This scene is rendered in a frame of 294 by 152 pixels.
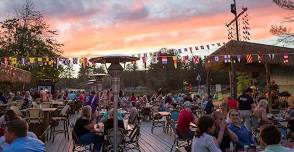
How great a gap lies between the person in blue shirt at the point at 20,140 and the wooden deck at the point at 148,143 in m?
7.08

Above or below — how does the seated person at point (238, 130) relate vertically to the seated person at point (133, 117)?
above

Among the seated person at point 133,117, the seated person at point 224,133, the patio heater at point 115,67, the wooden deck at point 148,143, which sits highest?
the patio heater at point 115,67

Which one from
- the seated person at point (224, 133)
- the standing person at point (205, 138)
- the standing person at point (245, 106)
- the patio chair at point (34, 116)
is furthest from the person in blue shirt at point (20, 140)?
the standing person at point (245, 106)

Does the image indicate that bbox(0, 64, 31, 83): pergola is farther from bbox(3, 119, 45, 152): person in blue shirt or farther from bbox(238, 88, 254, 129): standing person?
bbox(3, 119, 45, 152): person in blue shirt

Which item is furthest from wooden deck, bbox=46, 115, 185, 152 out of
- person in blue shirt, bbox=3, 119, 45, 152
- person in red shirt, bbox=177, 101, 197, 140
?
person in blue shirt, bbox=3, 119, 45, 152

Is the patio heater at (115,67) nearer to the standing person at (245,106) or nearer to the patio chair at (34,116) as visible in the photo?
the patio chair at (34,116)

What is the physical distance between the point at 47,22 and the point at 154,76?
A: 16916 mm

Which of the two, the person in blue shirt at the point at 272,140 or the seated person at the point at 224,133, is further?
the seated person at the point at 224,133

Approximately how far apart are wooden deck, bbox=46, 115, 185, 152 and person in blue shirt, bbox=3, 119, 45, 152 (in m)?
7.08

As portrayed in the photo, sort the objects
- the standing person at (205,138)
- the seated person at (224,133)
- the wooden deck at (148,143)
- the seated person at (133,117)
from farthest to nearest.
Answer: the seated person at (133,117) → the wooden deck at (148,143) → the seated person at (224,133) → the standing person at (205,138)

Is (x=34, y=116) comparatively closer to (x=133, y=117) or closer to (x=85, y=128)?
(x=133, y=117)

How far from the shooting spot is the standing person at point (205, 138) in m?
5.67

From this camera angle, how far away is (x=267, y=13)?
85.2 feet

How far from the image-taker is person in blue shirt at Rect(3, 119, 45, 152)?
4777 millimetres
